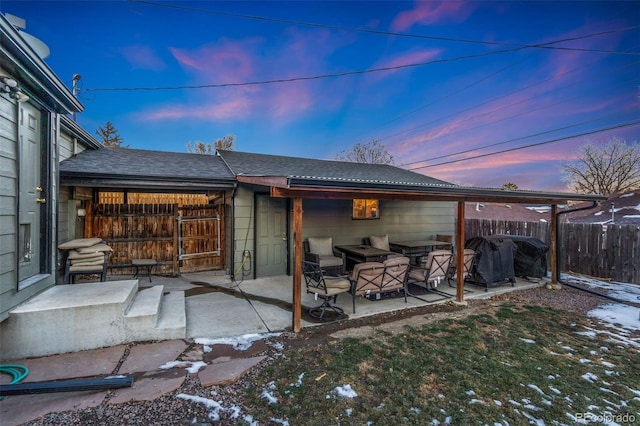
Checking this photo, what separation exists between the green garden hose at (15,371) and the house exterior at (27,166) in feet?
1.60

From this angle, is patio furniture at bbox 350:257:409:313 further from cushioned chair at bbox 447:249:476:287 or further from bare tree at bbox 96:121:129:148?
bare tree at bbox 96:121:129:148

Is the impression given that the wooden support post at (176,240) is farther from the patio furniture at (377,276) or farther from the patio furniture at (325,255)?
the patio furniture at (377,276)

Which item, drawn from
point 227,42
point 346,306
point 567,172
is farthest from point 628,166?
point 227,42

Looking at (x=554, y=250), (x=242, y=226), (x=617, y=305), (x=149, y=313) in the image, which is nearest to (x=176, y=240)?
(x=242, y=226)

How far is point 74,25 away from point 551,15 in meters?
13.6

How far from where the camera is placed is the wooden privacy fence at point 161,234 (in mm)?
6348

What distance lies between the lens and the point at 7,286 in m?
2.90

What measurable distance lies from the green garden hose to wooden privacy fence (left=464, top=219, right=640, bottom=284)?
30.3ft

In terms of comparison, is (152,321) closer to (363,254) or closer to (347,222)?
(363,254)

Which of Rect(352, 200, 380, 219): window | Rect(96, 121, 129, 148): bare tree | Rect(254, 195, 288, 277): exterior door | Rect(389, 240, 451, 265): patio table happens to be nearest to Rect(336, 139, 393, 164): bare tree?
Rect(352, 200, 380, 219): window

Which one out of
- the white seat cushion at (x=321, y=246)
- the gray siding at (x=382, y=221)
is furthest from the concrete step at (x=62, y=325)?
the gray siding at (x=382, y=221)

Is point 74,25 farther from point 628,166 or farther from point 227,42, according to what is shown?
point 628,166

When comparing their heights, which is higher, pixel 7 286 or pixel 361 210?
pixel 361 210

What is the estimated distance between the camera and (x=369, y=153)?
21.1 metres
